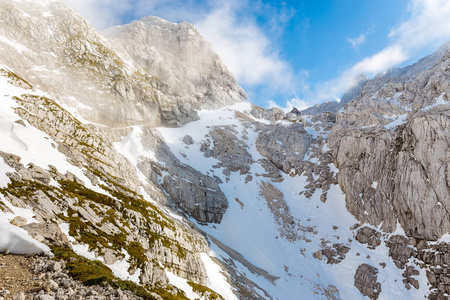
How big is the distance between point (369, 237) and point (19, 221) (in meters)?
84.8

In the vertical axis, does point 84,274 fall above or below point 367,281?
below

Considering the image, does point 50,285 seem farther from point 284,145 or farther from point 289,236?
point 284,145

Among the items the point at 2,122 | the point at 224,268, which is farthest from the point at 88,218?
the point at 224,268

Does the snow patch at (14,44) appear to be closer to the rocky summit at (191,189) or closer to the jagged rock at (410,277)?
the rocky summit at (191,189)

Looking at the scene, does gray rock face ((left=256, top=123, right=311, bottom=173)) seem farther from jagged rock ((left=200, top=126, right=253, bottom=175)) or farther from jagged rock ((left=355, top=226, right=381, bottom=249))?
jagged rock ((left=355, top=226, right=381, bottom=249))

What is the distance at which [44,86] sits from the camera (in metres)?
86.7

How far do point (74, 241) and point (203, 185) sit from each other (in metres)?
70.2

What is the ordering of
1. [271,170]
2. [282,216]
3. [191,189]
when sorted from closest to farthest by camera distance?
1. [191,189]
2. [282,216]
3. [271,170]

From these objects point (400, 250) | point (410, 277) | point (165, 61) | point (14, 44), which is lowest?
point (410, 277)

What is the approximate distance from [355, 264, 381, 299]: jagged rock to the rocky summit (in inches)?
11.4

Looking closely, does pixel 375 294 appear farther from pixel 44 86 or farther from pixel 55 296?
pixel 44 86

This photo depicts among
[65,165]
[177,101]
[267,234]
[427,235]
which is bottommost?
[65,165]

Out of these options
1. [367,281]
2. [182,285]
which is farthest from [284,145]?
[182,285]

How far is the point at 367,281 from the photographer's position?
64.1 m
